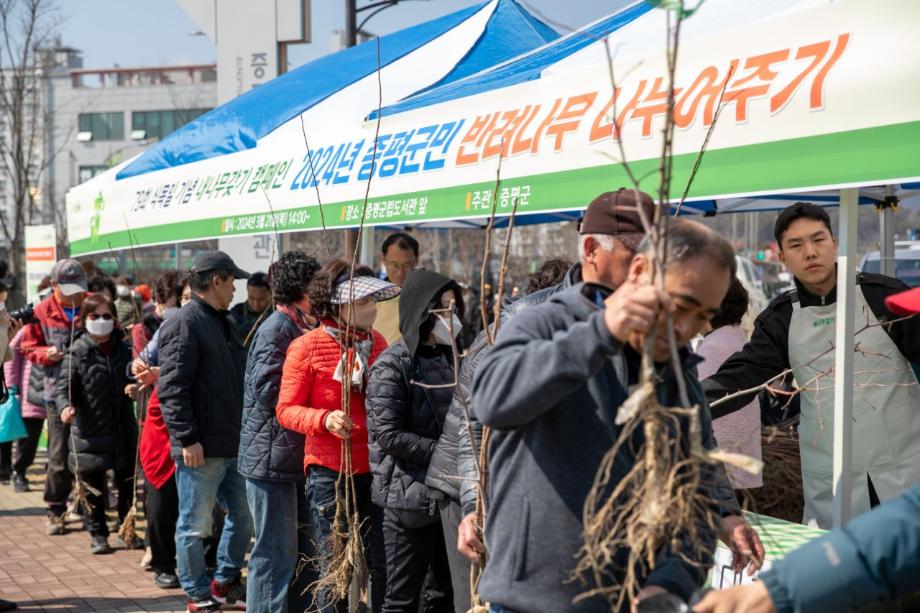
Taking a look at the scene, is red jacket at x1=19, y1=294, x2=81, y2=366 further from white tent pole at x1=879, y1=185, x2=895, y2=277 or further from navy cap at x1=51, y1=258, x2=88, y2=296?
white tent pole at x1=879, y1=185, x2=895, y2=277

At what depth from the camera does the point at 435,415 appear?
4.36m

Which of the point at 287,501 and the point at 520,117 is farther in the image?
the point at 287,501

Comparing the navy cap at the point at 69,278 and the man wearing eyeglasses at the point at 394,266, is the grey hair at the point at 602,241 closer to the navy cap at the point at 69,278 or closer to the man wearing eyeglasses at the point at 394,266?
the man wearing eyeglasses at the point at 394,266

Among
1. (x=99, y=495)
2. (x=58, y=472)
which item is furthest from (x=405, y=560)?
(x=58, y=472)

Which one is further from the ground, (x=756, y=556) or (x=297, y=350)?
(x=297, y=350)

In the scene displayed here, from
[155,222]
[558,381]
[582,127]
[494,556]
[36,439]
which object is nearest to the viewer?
[558,381]

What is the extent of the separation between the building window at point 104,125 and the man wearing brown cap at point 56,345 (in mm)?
61648

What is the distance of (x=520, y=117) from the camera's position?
4621 mm

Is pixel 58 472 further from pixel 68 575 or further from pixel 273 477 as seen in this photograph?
pixel 273 477

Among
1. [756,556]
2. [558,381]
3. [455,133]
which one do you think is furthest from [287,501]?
[558,381]

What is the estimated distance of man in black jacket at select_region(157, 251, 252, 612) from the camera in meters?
5.57

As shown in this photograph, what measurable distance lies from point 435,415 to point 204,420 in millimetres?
1862

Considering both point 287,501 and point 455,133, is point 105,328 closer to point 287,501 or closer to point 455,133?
point 287,501

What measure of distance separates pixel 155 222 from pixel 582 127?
17.7 feet
